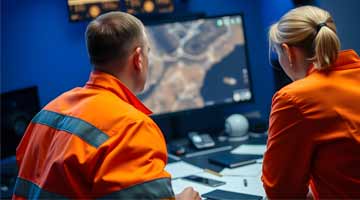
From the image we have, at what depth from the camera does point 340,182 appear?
1.44 m

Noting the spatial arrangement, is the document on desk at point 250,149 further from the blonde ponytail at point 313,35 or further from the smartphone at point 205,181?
the blonde ponytail at point 313,35

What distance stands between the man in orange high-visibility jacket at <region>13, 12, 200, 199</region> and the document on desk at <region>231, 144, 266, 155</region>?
1.06 m

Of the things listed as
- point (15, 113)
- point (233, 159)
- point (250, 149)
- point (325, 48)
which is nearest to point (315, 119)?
point (325, 48)

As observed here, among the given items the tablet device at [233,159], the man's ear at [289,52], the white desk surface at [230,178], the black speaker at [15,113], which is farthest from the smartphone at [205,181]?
the black speaker at [15,113]

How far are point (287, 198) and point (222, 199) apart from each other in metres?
0.34

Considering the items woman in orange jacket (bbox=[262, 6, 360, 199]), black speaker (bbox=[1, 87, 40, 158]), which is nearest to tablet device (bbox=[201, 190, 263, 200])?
woman in orange jacket (bbox=[262, 6, 360, 199])

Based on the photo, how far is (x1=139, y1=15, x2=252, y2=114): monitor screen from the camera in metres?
2.60

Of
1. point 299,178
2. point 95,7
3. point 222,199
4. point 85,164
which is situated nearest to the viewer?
point 85,164

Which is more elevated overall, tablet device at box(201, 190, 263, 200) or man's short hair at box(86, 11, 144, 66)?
man's short hair at box(86, 11, 144, 66)

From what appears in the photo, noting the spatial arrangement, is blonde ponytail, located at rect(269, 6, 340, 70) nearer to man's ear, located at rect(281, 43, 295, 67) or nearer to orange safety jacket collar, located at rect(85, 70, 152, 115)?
man's ear, located at rect(281, 43, 295, 67)

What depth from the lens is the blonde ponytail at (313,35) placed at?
147 cm

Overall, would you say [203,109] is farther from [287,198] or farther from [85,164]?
[85,164]

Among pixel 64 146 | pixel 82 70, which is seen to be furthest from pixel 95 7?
pixel 64 146

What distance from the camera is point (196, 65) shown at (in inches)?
104
